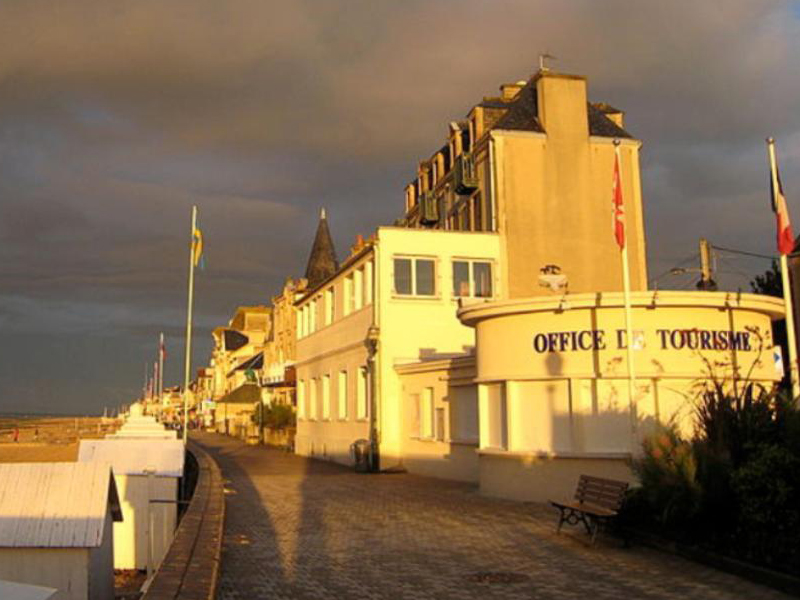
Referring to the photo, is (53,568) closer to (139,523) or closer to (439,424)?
(139,523)

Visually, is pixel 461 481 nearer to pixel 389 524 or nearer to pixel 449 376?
pixel 449 376

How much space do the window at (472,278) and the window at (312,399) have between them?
11.2 meters

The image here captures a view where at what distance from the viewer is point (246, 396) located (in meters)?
60.6

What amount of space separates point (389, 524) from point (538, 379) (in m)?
4.36

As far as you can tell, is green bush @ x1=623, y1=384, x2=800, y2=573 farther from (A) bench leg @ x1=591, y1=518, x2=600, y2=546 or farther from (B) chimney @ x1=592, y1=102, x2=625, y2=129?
(B) chimney @ x1=592, y1=102, x2=625, y2=129

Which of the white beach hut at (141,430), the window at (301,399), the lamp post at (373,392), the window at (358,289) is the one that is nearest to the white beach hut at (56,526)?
the white beach hut at (141,430)

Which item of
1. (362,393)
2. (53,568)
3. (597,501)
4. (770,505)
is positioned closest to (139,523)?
(53,568)

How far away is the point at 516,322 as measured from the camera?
16.8 metres

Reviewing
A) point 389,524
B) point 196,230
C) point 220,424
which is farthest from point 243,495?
point 220,424

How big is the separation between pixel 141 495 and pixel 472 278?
1397cm

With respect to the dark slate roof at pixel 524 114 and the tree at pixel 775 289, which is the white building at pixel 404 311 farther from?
the tree at pixel 775 289

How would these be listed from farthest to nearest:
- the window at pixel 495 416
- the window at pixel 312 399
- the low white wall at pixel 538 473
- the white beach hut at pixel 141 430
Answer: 1. the window at pixel 312 399
2. the white beach hut at pixel 141 430
3. the window at pixel 495 416
4. the low white wall at pixel 538 473

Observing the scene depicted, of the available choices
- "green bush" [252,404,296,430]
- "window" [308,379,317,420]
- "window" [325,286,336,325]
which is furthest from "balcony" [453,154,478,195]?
"green bush" [252,404,296,430]

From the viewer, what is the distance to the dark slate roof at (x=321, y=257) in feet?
182
